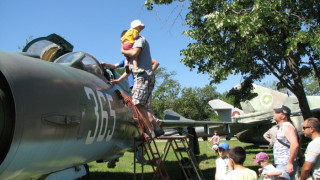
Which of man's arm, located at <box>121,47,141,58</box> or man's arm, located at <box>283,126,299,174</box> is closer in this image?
man's arm, located at <box>283,126,299,174</box>

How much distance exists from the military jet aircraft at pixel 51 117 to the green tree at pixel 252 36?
516 centimetres

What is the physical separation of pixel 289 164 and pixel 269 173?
30 centimetres

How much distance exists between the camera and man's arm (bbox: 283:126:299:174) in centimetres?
400

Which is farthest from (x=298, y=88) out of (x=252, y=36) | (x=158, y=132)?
(x=158, y=132)

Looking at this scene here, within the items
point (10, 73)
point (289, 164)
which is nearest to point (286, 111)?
point (289, 164)

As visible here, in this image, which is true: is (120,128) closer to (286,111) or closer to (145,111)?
(145,111)

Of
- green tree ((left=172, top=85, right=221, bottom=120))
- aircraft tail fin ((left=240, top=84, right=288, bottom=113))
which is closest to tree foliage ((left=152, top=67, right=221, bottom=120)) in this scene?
green tree ((left=172, top=85, right=221, bottom=120))

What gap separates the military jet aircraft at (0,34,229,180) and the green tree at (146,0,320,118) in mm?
5163

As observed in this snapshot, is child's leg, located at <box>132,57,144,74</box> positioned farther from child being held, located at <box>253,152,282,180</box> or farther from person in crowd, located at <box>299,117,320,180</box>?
person in crowd, located at <box>299,117,320,180</box>

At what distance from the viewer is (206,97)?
73.8 metres

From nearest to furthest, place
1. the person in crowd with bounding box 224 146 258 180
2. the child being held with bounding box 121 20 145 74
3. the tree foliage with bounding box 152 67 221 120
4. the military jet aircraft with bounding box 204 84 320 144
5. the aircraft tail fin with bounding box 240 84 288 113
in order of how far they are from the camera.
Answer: the person in crowd with bounding box 224 146 258 180
the child being held with bounding box 121 20 145 74
the military jet aircraft with bounding box 204 84 320 144
the aircraft tail fin with bounding box 240 84 288 113
the tree foliage with bounding box 152 67 221 120

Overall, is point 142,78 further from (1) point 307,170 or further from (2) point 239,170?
(1) point 307,170

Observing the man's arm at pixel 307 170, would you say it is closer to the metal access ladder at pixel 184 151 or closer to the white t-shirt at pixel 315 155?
the white t-shirt at pixel 315 155

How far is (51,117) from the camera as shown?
101 inches
